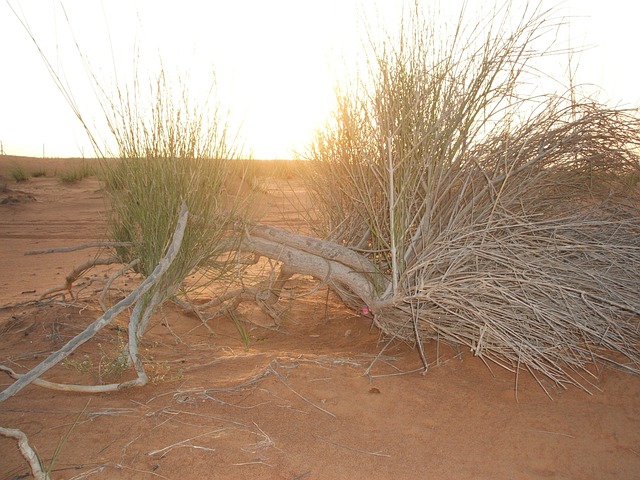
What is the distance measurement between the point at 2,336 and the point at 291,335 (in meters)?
2.35

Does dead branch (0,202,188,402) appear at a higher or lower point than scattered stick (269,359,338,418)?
higher

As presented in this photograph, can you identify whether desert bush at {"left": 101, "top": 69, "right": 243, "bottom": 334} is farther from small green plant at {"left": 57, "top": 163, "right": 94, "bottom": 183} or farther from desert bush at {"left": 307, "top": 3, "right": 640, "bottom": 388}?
small green plant at {"left": 57, "top": 163, "right": 94, "bottom": 183}

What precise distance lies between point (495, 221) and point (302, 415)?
1.67m

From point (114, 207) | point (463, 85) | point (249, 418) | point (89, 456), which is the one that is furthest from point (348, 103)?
point (89, 456)

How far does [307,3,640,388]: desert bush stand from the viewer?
3.32 meters

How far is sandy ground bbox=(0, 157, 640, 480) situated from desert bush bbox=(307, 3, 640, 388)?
0.98 feet

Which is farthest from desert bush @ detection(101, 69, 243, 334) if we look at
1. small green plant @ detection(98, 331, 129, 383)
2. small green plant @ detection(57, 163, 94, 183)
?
small green plant @ detection(57, 163, 94, 183)

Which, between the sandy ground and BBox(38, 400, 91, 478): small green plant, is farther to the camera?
the sandy ground

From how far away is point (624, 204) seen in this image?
406 centimetres

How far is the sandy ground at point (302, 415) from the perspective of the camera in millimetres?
2635

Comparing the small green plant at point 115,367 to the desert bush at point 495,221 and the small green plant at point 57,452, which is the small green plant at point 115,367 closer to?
the small green plant at point 57,452

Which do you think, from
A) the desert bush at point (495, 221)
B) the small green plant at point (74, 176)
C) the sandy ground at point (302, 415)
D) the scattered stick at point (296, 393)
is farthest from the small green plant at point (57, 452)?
the small green plant at point (74, 176)

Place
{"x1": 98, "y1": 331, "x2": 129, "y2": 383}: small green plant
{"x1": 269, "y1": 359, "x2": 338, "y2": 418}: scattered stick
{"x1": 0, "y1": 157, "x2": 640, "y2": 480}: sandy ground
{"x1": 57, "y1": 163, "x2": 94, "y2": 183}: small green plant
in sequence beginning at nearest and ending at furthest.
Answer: {"x1": 0, "y1": 157, "x2": 640, "y2": 480}: sandy ground, {"x1": 269, "y1": 359, "x2": 338, "y2": 418}: scattered stick, {"x1": 98, "y1": 331, "x2": 129, "y2": 383}: small green plant, {"x1": 57, "y1": 163, "x2": 94, "y2": 183}: small green plant

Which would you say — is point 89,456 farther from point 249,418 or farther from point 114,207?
point 114,207
